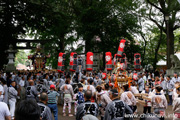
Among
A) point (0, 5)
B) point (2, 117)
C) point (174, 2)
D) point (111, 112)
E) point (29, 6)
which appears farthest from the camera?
point (174, 2)

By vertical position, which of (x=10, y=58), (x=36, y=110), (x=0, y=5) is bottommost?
(x=36, y=110)

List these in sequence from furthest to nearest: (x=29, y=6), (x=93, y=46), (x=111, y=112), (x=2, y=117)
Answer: (x=93, y=46) < (x=29, y=6) < (x=111, y=112) < (x=2, y=117)

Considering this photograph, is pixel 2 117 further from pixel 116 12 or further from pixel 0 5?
pixel 116 12

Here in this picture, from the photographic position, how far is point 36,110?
3.02m

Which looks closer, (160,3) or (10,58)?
(10,58)

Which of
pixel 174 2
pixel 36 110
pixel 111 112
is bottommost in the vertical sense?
pixel 111 112

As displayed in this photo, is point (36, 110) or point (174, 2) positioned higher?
point (174, 2)

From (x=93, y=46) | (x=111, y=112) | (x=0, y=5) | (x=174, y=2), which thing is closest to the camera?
(x=111, y=112)

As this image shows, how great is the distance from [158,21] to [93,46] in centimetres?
906

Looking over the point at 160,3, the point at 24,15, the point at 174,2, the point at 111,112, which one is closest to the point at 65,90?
the point at 111,112

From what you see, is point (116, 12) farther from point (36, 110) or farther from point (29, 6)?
point (36, 110)

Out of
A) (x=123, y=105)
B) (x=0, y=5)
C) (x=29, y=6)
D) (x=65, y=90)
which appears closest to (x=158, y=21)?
(x=29, y=6)

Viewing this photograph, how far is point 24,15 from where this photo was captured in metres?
20.6

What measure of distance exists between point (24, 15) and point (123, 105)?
1667 centimetres
